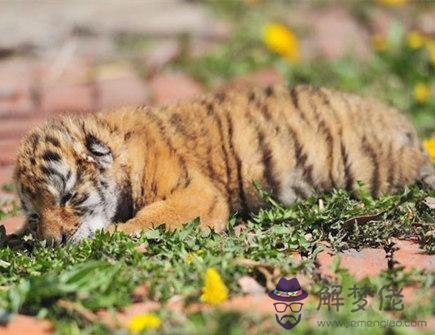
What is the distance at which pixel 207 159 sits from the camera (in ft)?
15.9

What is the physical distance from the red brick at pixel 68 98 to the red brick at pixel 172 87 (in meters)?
0.59

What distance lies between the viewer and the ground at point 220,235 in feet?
11.1

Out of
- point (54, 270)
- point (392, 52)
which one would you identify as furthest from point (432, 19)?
point (54, 270)

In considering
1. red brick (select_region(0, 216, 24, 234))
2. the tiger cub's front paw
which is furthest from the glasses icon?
red brick (select_region(0, 216, 24, 234))

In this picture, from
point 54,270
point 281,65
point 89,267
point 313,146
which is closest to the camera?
point 89,267

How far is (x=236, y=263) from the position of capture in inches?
147

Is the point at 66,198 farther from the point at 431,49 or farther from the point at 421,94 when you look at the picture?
the point at 431,49

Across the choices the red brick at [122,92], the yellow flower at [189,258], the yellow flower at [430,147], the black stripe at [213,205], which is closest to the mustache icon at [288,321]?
the yellow flower at [189,258]

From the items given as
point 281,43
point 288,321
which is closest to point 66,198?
point 288,321

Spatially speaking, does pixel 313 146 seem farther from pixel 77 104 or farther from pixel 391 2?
pixel 391 2

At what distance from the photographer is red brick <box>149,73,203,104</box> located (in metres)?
7.24

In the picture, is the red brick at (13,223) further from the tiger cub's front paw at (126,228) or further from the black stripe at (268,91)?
the black stripe at (268,91)

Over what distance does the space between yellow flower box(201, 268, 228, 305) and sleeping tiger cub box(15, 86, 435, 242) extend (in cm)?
93

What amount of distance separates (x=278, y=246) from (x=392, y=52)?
176 inches
